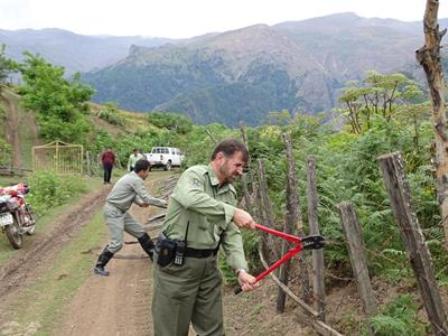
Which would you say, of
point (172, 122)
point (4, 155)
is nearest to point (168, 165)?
point (4, 155)

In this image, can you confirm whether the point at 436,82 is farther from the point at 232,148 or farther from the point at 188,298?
the point at 188,298

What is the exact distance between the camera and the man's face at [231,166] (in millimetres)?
4156

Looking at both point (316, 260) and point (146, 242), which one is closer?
point (316, 260)

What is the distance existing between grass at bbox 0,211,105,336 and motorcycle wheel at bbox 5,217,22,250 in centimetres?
93

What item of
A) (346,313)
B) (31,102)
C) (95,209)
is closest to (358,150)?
(346,313)

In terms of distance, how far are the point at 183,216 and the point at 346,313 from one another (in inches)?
87.0

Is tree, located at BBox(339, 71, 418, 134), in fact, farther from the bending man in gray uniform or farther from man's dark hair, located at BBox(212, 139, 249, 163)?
man's dark hair, located at BBox(212, 139, 249, 163)

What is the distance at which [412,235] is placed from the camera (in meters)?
3.63

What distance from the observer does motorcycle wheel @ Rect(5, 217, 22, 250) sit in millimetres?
11219

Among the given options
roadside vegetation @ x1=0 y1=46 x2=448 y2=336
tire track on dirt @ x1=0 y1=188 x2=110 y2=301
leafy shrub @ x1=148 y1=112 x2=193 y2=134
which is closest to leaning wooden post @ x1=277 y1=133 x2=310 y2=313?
roadside vegetation @ x1=0 y1=46 x2=448 y2=336

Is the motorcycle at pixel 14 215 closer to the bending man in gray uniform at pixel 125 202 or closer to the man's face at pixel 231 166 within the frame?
the bending man in gray uniform at pixel 125 202

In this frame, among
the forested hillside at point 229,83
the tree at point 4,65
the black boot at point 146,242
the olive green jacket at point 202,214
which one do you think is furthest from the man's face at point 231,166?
the forested hillside at point 229,83

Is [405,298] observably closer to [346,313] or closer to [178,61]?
[346,313]

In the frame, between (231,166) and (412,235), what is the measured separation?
1373 mm
